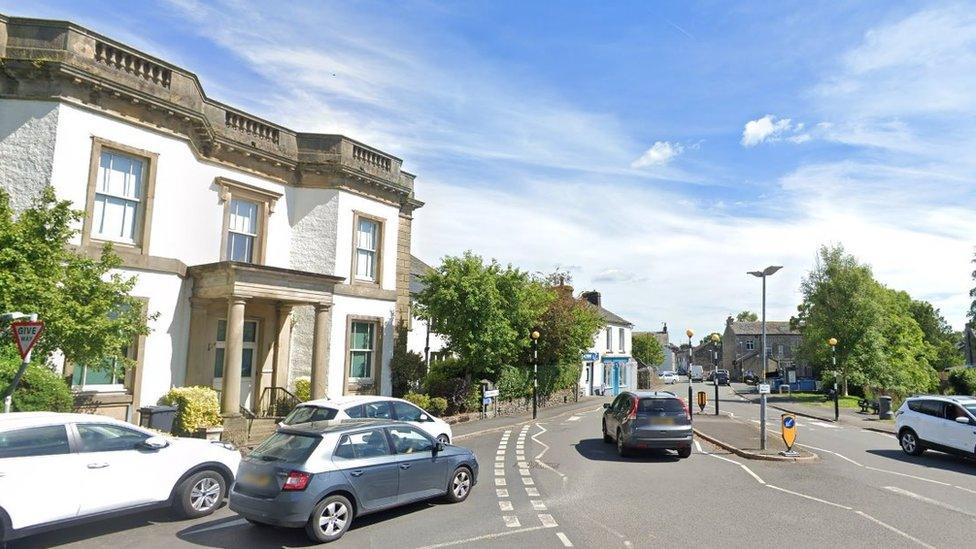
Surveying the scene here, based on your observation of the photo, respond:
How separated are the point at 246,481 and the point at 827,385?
49280 millimetres

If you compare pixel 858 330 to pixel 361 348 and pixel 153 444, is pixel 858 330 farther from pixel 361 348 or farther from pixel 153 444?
pixel 153 444

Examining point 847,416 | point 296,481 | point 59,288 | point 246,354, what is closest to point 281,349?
point 246,354

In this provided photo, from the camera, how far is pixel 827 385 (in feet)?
153

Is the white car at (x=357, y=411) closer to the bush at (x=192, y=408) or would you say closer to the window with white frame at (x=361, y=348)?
the bush at (x=192, y=408)

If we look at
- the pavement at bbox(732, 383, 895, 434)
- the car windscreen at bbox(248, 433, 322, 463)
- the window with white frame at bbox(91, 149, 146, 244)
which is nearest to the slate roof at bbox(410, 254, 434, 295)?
the window with white frame at bbox(91, 149, 146, 244)

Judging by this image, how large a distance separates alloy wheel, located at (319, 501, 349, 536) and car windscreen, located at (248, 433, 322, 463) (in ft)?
2.52

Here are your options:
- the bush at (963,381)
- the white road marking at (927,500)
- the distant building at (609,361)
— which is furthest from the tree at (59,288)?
the bush at (963,381)

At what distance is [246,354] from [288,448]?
468 inches

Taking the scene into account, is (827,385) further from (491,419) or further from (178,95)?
(178,95)

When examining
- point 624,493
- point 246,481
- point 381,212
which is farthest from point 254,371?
point 624,493

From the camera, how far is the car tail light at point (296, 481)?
761cm

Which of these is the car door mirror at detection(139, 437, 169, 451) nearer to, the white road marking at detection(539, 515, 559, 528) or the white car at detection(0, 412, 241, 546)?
the white car at detection(0, 412, 241, 546)

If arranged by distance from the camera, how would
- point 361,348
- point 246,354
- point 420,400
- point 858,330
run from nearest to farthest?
point 246,354, point 420,400, point 361,348, point 858,330

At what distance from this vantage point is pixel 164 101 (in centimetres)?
1580
